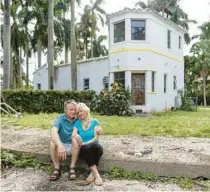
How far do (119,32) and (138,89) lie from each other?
3.69m

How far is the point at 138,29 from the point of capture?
63.2 feet

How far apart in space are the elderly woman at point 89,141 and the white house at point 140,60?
13.7 metres

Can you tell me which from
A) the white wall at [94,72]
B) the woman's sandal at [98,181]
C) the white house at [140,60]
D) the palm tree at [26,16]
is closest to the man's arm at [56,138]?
the woman's sandal at [98,181]

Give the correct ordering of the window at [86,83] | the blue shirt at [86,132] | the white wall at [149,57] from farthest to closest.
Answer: the window at [86,83], the white wall at [149,57], the blue shirt at [86,132]

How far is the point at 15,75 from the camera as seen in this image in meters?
39.3

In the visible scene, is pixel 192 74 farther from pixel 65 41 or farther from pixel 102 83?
pixel 102 83

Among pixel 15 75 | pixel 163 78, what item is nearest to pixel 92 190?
pixel 163 78

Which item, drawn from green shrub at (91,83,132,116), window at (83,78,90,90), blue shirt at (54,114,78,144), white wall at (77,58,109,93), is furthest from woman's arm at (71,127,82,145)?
window at (83,78,90,90)

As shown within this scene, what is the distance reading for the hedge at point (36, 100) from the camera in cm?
1545

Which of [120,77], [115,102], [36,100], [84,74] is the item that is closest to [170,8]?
[84,74]

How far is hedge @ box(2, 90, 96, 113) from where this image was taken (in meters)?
15.4

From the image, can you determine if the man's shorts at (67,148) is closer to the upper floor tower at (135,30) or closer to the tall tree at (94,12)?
the upper floor tower at (135,30)

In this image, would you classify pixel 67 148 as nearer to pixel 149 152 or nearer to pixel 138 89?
pixel 149 152

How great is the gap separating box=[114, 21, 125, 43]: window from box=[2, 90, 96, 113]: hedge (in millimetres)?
4882
